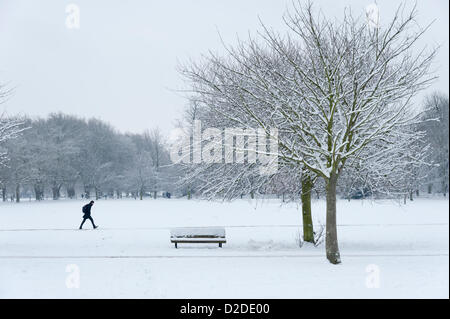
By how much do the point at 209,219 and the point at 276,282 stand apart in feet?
63.6

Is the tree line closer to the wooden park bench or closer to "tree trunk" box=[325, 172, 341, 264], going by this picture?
the wooden park bench

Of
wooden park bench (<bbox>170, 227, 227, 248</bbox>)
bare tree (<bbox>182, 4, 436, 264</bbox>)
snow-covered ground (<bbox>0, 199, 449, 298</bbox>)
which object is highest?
bare tree (<bbox>182, 4, 436, 264</bbox>)

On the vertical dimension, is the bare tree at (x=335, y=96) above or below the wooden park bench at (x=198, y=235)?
above

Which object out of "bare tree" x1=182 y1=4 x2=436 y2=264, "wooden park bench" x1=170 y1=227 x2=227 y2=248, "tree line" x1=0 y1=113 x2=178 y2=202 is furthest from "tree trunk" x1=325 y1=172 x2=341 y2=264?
"tree line" x1=0 y1=113 x2=178 y2=202

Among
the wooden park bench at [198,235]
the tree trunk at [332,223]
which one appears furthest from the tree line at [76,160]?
the tree trunk at [332,223]

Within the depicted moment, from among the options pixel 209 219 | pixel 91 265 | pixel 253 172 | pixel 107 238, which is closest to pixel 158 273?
pixel 91 265

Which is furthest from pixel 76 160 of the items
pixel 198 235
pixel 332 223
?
pixel 332 223

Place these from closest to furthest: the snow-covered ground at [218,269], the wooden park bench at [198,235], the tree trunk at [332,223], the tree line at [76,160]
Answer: the snow-covered ground at [218,269], the tree trunk at [332,223], the wooden park bench at [198,235], the tree line at [76,160]

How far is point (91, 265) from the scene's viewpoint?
10711mm

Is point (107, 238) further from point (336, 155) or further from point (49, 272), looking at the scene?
point (336, 155)

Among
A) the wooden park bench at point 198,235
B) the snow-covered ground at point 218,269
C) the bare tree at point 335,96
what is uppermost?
the bare tree at point 335,96

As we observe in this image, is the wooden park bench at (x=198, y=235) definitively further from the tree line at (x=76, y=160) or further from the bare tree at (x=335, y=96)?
the tree line at (x=76, y=160)

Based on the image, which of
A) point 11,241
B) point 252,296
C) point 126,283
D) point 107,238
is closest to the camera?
point 252,296

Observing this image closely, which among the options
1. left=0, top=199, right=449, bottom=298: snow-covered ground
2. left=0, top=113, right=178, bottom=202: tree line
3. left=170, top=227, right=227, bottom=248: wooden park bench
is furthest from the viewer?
left=0, top=113, right=178, bottom=202: tree line
